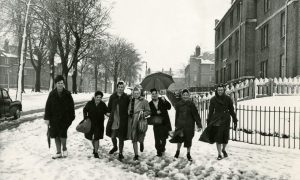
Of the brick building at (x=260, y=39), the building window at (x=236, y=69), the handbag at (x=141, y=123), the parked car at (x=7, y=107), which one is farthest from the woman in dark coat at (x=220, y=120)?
the building window at (x=236, y=69)

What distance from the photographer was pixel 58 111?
7184 mm

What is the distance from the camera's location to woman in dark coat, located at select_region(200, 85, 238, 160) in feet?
25.6

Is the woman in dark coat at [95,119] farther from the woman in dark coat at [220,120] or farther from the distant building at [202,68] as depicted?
the distant building at [202,68]

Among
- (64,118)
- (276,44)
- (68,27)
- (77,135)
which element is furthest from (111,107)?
(68,27)

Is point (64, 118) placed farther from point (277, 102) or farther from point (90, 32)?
point (90, 32)

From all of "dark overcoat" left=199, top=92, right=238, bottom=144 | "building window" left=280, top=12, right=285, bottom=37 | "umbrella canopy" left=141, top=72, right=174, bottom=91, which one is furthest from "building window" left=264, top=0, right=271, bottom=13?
"dark overcoat" left=199, top=92, right=238, bottom=144

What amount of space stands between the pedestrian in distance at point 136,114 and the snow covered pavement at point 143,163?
0.53 m

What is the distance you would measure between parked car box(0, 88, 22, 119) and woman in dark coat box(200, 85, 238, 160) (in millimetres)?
10060

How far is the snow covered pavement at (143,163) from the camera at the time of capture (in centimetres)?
615

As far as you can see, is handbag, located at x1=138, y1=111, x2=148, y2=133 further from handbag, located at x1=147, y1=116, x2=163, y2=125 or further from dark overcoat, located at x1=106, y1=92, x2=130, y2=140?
handbag, located at x1=147, y1=116, x2=163, y2=125

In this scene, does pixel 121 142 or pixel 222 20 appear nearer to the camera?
pixel 121 142

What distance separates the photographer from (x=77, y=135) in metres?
10.7

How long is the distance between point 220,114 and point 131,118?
2.19 m

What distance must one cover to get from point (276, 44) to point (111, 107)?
18411 millimetres
